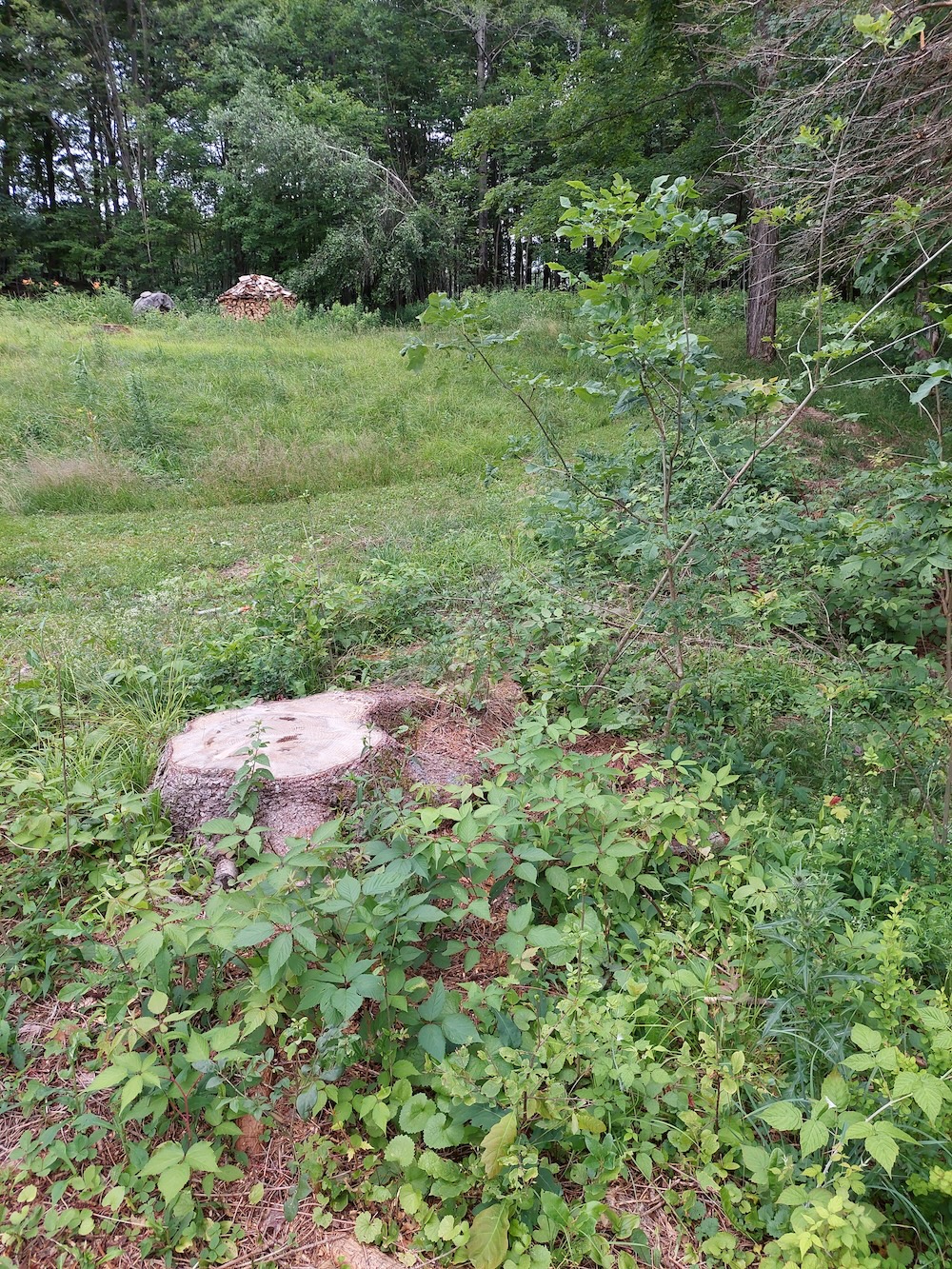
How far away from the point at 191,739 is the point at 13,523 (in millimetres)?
5445

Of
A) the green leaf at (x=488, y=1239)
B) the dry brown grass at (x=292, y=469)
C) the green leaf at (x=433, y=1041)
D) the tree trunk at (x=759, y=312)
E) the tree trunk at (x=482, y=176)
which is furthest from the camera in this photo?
the tree trunk at (x=482, y=176)

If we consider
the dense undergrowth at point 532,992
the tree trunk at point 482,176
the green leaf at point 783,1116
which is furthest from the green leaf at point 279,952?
the tree trunk at point 482,176

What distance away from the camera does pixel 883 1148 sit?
124cm

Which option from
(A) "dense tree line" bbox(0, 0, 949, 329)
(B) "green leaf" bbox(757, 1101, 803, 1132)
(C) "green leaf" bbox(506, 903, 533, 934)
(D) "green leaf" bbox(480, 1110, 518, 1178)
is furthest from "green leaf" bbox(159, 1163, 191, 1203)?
(A) "dense tree line" bbox(0, 0, 949, 329)

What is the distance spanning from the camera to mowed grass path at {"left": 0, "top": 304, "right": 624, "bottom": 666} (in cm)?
478

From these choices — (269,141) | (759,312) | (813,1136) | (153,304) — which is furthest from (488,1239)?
(269,141)

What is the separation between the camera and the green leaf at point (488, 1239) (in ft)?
4.44

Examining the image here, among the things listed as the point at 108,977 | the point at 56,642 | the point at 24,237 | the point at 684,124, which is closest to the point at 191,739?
the point at 108,977

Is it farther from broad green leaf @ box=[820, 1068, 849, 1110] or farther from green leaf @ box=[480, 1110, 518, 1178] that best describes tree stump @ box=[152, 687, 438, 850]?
broad green leaf @ box=[820, 1068, 849, 1110]

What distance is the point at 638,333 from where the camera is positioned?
7.23ft

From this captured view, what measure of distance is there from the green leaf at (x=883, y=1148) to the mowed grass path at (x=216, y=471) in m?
2.56

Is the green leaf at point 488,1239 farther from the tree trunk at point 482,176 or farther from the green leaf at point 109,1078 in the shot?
the tree trunk at point 482,176

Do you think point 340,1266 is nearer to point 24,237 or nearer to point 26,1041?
point 26,1041

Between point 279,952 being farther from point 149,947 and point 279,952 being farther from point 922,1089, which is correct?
point 922,1089
